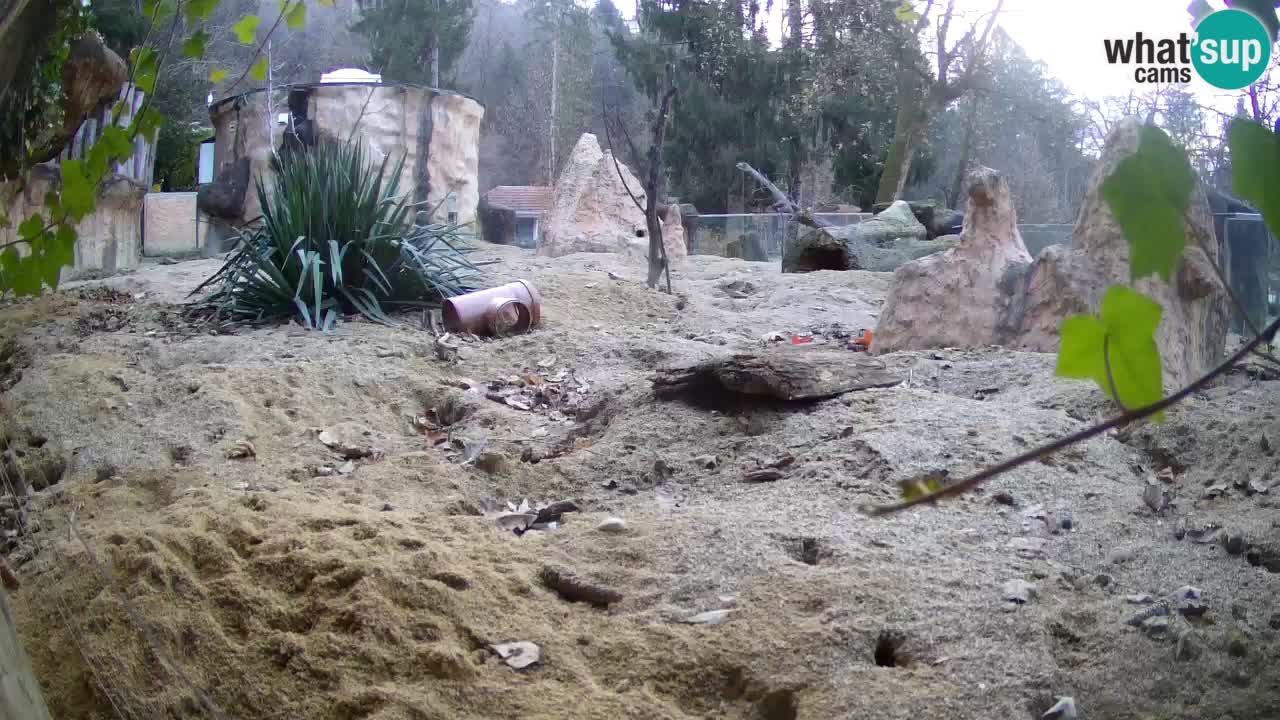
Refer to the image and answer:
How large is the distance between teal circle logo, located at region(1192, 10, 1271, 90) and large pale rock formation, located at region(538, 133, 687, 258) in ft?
28.7

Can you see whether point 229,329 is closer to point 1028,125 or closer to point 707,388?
point 707,388

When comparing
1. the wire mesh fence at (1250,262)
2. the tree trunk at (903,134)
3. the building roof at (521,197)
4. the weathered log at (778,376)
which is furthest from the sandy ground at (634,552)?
the building roof at (521,197)

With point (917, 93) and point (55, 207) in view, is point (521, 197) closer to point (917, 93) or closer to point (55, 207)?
point (917, 93)

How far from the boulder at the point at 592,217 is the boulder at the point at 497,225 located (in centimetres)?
367

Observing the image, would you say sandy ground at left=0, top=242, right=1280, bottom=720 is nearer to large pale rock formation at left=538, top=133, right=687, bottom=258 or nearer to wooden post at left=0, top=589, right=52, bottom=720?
wooden post at left=0, top=589, right=52, bottom=720

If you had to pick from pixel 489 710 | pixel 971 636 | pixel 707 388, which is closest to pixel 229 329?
pixel 707 388

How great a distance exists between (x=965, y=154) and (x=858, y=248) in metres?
3.62

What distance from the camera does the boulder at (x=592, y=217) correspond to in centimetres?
1041

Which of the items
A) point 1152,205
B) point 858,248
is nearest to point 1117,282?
point 1152,205

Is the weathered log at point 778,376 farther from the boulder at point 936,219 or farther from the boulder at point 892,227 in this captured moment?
the boulder at point 936,219

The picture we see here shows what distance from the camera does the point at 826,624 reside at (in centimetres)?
178

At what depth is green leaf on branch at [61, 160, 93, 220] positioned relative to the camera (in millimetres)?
1819

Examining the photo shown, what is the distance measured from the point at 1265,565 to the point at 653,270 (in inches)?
220

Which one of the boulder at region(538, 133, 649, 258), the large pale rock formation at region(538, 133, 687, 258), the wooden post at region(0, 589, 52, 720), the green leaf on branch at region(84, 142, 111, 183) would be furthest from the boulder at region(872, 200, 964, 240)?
the wooden post at region(0, 589, 52, 720)
